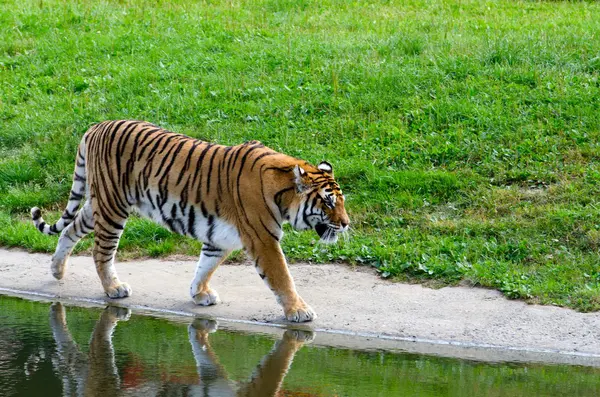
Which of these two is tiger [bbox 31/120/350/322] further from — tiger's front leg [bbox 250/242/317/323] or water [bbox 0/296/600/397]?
water [bbox 0/296/600/397]

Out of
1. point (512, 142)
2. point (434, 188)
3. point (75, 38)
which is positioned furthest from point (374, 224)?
point (75, 38)

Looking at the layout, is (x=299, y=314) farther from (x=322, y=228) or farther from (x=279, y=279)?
(x=322, y=228)

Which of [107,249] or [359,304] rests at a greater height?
[107,249]

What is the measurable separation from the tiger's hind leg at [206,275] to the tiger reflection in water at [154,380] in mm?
369

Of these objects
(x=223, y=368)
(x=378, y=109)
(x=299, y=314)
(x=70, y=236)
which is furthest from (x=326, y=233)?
(x=378, y=109)

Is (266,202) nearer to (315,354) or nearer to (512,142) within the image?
(315,354)

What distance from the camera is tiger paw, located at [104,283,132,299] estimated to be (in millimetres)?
8195

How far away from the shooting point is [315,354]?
6.75m

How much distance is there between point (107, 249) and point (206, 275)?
2.81 ft

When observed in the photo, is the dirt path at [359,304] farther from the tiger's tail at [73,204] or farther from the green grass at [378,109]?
Answer: the tiger's tail at [73,204]

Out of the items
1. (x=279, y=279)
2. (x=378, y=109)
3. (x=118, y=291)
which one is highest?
(x=378, y=109)

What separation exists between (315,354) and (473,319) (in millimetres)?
1434

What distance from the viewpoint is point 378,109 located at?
11.4 metres

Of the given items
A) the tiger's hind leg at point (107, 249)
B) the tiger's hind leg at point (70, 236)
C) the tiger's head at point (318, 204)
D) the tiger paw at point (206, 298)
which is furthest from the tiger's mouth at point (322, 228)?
the tiger's hind leg at point (70, 236)
